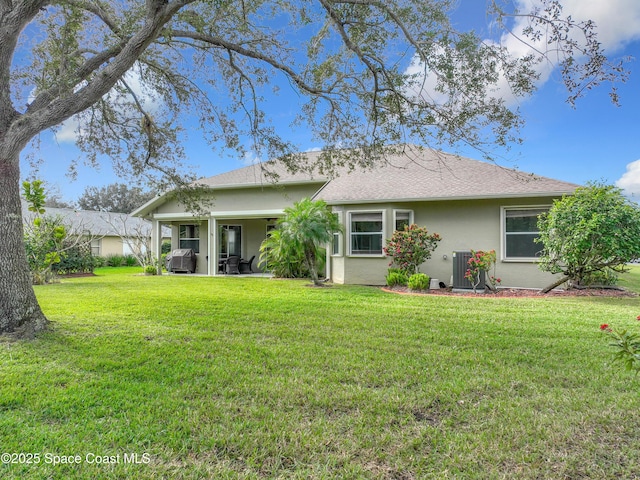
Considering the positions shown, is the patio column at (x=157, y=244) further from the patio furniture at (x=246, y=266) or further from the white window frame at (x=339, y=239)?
the white window frame at (x=339, y=239)

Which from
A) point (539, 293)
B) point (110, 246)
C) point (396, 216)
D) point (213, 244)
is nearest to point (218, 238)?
point (213, 244)

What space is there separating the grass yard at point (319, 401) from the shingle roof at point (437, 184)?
567 cm

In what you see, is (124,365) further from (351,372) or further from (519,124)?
(519,124)

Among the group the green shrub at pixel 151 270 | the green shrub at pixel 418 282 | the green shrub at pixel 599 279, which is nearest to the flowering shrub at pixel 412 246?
the green shrub at pixel 418 282

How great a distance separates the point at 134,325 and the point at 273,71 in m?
6.31

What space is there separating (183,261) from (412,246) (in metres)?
11.5

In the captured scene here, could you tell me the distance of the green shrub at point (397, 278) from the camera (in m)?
12.1

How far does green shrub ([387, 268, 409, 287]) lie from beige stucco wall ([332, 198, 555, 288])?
2.47 ft

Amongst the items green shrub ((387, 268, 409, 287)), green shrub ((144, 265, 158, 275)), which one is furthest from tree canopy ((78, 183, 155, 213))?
green shrub ((387, 268, 409, 287))

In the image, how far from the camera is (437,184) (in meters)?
13.1

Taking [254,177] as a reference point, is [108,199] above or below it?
above

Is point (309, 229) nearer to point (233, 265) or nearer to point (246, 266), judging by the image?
point (233, 265)

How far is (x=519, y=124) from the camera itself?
6.39m

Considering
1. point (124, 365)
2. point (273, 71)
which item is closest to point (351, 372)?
point (124, 365)
